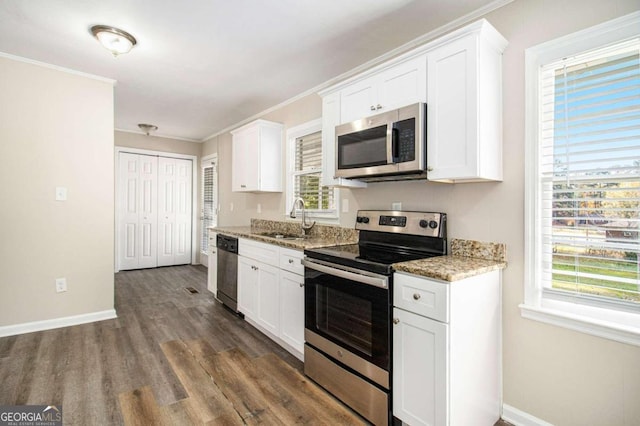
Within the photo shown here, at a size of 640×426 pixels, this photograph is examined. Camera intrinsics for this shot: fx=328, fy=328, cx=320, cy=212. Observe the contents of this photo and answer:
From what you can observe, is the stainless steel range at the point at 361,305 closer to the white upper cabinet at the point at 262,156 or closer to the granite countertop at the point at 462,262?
the granite countertop at the point at 462,262

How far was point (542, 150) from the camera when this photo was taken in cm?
179

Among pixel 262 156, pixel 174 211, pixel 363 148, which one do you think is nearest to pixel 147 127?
pixel 174 211

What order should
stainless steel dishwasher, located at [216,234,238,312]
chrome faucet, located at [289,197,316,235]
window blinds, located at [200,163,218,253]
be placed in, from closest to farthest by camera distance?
chrome faucet, located at [289,197,316,235]
stainless steel dishwasher, located at [216,234,238,312]
window blinds, located at [200,163,218,253]

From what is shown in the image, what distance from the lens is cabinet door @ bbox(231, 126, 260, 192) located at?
386cm

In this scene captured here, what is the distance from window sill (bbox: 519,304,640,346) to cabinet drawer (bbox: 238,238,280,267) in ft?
5.98

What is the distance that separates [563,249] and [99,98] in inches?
162

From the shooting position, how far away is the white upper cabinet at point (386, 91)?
6.49 feet

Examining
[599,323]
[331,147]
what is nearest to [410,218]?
[331,147]

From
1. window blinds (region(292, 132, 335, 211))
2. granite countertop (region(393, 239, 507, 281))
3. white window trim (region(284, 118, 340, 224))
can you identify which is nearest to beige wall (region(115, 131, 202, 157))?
white window trim (region(284, 118, 340, 224))

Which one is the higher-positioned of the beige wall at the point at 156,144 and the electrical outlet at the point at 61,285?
the beige wall at the point at 156,144

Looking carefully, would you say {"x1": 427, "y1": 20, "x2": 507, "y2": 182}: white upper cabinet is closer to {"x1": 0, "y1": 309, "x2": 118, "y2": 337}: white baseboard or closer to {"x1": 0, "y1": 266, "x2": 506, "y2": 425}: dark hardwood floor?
{"x1": 0, "y1": 266, "x2": 506, "y2": 425}: dark hardwood floor

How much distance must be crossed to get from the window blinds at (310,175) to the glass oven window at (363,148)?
2.75ft

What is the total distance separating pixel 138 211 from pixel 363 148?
4.94 m

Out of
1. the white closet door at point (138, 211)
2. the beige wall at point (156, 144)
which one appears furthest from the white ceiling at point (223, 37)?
the white closet door at point (138, 211)
